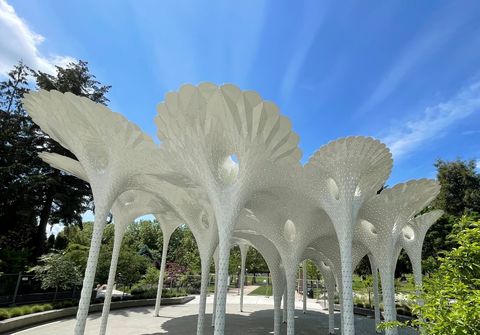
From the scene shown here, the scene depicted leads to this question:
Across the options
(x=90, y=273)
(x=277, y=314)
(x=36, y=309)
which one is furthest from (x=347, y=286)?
(x=36, y=309)

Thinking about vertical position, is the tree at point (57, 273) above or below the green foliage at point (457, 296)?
below

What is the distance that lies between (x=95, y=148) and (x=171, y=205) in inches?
168

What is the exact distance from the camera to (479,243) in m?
3.97

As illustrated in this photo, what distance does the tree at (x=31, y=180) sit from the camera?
1888cm

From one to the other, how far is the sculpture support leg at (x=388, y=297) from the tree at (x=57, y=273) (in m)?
14.9

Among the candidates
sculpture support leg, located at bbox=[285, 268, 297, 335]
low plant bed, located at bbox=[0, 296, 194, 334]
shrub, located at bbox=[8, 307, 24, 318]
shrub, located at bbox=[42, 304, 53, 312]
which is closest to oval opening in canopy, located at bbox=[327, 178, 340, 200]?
sculpture support leg, located at bbox=[285, 268, 297, 335]

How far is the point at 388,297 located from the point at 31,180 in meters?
20.1

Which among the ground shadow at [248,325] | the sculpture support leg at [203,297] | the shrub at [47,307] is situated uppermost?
the sculpture support leg at [203,297]

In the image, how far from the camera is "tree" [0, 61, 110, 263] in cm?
1888

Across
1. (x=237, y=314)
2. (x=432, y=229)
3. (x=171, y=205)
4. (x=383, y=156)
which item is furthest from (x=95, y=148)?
(x=432, y=229)

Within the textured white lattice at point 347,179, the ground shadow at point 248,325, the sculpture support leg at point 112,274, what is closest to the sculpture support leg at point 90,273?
the sculpture support leg at point 112,274

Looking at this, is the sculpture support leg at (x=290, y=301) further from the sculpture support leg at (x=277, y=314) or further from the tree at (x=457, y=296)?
the tree at (x=457, y=296)

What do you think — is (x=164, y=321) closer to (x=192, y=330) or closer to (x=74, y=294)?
(x=192, y=330)

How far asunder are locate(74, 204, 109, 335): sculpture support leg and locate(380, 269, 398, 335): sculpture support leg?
9.10 m
